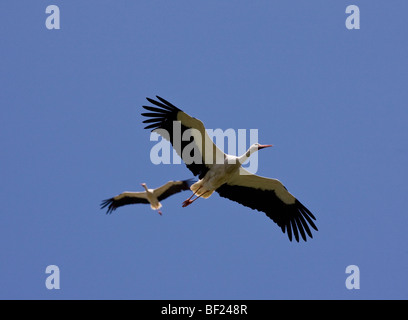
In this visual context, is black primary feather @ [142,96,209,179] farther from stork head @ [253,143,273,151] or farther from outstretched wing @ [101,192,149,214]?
outstretched wing @ [101,192,149,214]

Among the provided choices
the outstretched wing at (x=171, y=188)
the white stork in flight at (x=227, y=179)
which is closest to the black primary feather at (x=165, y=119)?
the white stork in flight at (x=227, y=179)

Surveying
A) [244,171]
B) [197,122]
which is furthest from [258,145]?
[197,122]

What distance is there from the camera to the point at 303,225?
36.1 feet

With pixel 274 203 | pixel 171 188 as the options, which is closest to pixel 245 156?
pixel 274 203

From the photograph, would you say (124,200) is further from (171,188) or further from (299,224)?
(299,224)

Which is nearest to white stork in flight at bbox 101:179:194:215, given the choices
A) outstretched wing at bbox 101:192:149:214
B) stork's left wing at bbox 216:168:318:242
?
outstretched wing at bbox 101:192:149:214

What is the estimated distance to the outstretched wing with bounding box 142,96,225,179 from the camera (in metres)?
10.1

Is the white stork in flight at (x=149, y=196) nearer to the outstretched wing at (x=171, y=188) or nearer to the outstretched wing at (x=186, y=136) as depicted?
the outstretched wing at (x=171, y=188)

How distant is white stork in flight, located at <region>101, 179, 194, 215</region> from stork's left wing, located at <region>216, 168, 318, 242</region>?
14.7 ft

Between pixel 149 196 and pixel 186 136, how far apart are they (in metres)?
5.86
